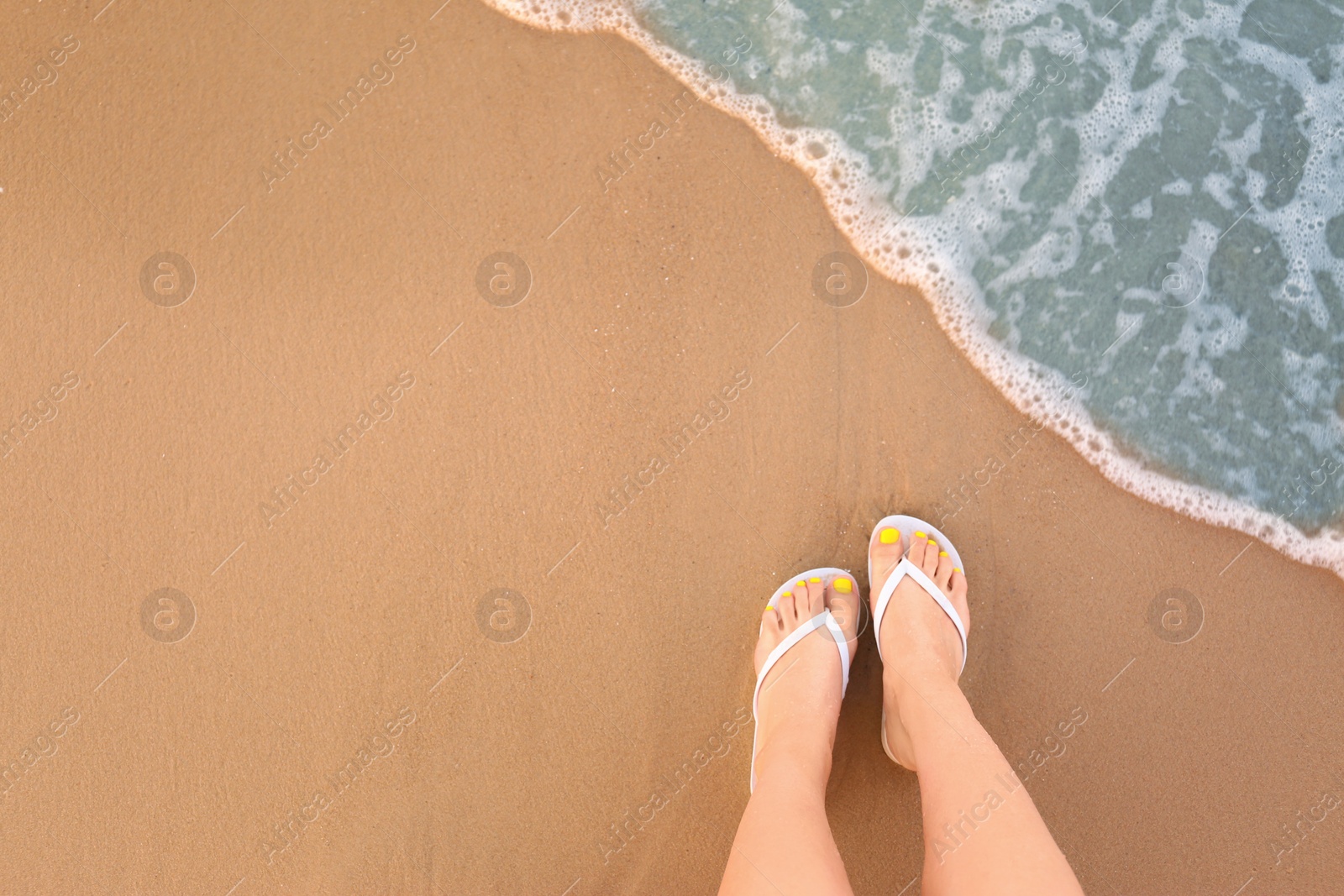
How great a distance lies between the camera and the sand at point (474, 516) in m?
2.40

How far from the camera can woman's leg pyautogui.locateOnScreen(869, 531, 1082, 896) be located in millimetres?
1764

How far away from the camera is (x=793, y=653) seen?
2.33 metres

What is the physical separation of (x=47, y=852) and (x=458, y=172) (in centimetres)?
240

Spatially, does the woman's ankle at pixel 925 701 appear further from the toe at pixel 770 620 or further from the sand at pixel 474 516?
the toe at pixel 770 620

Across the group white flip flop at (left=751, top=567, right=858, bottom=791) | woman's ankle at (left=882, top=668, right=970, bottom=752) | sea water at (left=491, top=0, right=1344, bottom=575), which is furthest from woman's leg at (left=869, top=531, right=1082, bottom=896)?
sea water at (left=491, top=0, right=1344, bottom=575)

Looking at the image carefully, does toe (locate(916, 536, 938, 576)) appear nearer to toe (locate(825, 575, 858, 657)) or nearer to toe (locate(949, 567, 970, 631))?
toe (locate(949, 567, 970, 631))

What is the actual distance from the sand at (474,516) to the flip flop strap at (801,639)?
95 mm

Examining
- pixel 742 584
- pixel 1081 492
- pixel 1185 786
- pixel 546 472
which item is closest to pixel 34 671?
pixel 546 472

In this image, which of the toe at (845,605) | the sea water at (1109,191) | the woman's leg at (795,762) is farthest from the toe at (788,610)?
the sea water at (1109,191)

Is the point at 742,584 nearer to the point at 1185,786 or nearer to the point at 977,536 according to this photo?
the point at 977,536

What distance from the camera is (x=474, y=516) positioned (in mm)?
2445

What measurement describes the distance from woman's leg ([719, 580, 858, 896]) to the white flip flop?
2 centimetres

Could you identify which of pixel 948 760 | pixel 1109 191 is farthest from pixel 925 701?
pixel 1109 191

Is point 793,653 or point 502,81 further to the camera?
→ point 502,81
